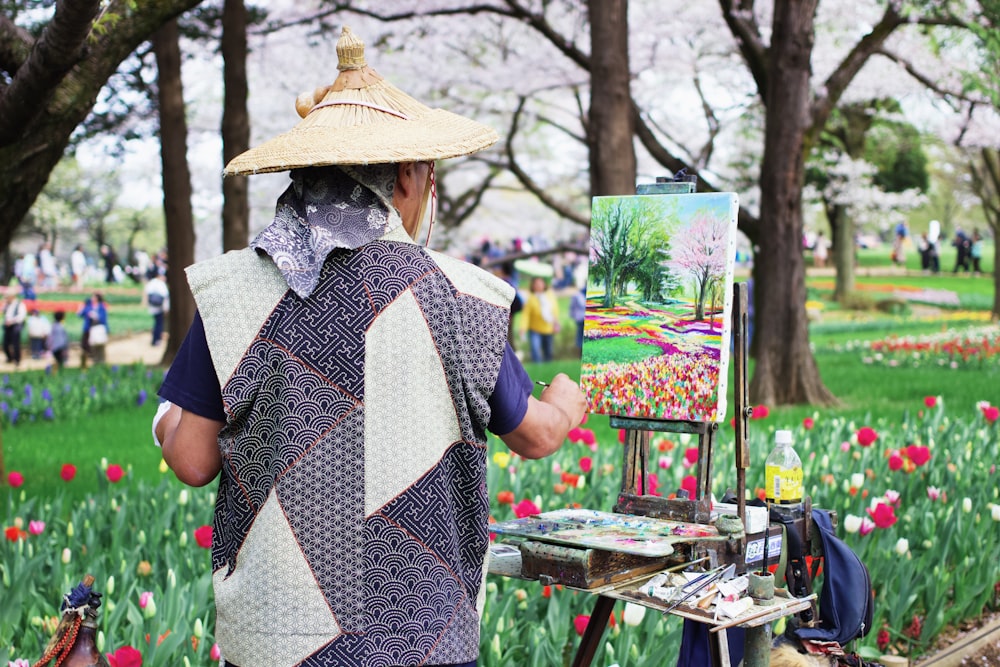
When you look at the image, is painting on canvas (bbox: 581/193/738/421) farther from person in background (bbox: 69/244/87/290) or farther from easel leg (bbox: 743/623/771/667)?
person in background (bbox: 69/244/87/290)

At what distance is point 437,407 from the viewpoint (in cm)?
212

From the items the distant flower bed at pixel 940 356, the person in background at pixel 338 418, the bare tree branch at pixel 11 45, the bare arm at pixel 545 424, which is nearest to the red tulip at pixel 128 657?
the person in background at pixel 338 418

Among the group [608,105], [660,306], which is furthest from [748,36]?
[660,306]

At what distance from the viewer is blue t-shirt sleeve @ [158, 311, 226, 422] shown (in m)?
2.06

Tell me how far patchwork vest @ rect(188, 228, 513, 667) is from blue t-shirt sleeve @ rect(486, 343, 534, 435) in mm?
40

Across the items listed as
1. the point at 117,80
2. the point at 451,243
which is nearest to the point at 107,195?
the point at 451,243

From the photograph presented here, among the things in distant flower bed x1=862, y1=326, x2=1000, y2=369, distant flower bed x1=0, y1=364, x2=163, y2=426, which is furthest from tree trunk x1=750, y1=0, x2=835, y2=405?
distant flower bed x1=0, y1=364, x2=163, y2=426

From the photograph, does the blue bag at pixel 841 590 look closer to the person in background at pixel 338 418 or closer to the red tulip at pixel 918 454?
the person in background at pixel 338 418

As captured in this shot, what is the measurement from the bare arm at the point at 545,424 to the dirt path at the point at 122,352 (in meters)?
20.0

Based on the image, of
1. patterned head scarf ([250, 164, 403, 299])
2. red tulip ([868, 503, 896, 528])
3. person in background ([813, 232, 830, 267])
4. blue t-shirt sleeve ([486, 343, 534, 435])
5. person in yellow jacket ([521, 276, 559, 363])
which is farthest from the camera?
person in background ([813, 232, 830, 267])

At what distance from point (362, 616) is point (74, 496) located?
14.7ft

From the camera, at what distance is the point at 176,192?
13.7m

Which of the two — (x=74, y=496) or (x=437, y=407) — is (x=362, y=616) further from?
(x=74, y=496)

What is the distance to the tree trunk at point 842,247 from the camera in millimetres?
25938
